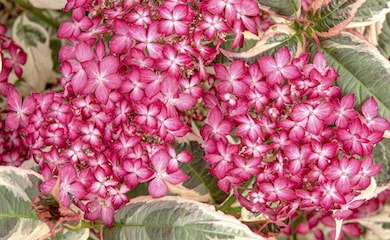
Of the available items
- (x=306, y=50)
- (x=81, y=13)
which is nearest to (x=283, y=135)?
(x=306, y=50)

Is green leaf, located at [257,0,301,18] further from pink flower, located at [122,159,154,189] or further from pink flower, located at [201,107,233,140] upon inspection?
pink flower, located at [122,159,154,189]

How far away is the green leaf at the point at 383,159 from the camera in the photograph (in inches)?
41.3

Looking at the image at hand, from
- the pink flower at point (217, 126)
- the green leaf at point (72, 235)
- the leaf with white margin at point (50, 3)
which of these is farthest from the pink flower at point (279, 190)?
the leaf with white margin at point (50, 3)

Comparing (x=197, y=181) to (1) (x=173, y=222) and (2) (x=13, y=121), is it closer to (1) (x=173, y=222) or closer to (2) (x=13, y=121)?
(1) (x=173, y=222)

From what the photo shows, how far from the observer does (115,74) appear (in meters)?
0.94

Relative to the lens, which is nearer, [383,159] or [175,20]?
[175,20]

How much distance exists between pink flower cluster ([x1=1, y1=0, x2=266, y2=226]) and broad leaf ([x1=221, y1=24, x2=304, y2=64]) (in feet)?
0.20

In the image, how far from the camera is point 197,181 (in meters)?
1.15

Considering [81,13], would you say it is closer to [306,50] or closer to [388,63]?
[306,50]

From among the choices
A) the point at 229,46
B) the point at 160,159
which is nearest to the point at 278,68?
the point at 229,46

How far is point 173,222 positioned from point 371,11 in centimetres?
50

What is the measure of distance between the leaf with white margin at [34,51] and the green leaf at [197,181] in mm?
524

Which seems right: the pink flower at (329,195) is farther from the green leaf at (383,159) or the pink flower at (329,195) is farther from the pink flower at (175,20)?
the pink flower at (175,20)

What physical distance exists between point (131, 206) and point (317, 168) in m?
0.33
